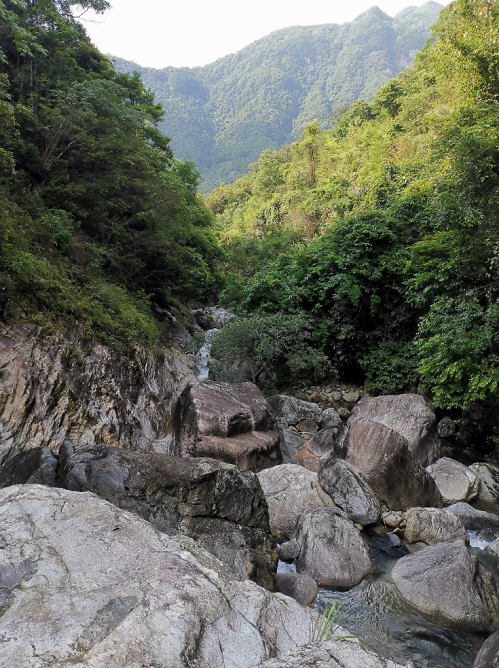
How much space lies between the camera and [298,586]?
217 inches

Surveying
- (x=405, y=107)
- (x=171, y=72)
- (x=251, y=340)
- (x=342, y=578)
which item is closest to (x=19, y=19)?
(x=251, y=340)

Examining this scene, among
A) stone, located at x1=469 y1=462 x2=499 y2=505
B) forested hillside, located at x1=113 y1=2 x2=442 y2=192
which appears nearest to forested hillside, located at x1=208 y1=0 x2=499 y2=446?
stone, located at x1=469 y1=462 x2=499 y2=505

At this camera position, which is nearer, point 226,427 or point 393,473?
point 393,473

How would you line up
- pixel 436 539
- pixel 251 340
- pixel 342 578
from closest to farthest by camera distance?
pixel 342 578, pixel 436 539, pixel 251 340

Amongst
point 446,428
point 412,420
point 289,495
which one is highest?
point 289,495

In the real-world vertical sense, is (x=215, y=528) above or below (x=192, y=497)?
below

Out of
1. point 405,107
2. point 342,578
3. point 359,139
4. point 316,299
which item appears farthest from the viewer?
point 359,139

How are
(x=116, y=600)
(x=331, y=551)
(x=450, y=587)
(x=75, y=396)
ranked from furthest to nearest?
(x=75, y=396) < (x=331, y=551) < (x=450, y=587) < (x=116, y=600)

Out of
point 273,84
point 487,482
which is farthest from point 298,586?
point 273,84

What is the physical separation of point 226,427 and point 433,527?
4.29 m

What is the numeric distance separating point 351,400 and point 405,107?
22.7 m

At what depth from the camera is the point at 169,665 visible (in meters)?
2.65

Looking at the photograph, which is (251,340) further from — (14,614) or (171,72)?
(171,72)

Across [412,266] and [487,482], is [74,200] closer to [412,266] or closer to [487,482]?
[412,266]
